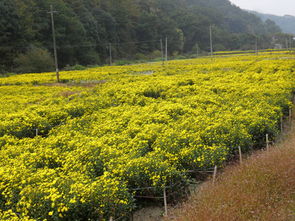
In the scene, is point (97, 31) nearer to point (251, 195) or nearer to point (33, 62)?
point (33, 62)

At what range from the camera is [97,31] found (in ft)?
225

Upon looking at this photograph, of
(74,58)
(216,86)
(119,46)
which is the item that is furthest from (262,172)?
(119,46)

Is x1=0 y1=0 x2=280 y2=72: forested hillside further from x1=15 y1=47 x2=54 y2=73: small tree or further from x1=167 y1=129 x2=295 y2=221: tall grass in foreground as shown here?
x1=167 y1=129 x2=295 y2=221: tall grass in foreground

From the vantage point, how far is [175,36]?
95000 millimetres

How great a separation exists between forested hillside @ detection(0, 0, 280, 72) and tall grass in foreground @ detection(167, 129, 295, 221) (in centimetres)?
4131

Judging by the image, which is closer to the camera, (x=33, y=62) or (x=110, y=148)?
(x=110, y=148)

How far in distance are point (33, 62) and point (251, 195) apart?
4277 cm

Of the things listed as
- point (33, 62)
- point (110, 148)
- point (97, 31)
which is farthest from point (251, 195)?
point (97, 31)

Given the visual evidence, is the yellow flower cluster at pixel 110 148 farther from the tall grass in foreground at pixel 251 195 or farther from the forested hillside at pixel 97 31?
the forested hillside at pixel 97 31

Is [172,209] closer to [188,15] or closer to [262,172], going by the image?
[262,172]

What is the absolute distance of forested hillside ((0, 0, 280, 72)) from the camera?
153 feet

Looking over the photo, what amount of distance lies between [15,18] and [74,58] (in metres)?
13.8

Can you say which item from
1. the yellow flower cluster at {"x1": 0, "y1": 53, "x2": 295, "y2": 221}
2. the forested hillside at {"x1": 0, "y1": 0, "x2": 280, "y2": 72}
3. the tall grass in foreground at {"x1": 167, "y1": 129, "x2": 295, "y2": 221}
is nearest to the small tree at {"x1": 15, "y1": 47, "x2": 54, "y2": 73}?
the forested hillside at {"x1": 0, "y1": 0, "x2": 280, "y2": 72}

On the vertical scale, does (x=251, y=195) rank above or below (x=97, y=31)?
below
